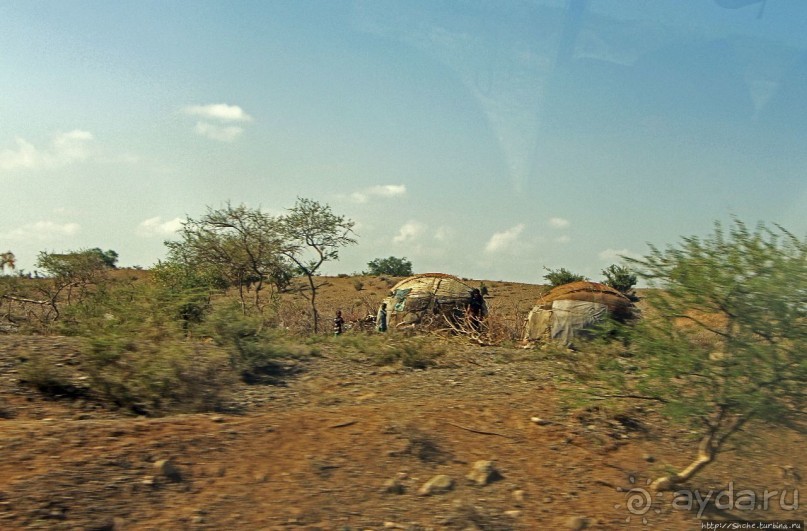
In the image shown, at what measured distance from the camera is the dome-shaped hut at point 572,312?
19.8 metres

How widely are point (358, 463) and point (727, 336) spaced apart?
13.1ft

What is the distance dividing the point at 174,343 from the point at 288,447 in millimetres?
2854

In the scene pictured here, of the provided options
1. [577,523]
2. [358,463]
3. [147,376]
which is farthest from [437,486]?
[147,376]

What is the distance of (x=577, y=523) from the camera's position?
20.7ft

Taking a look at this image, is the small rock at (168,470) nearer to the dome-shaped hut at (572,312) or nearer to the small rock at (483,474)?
the small rock at (483,474)

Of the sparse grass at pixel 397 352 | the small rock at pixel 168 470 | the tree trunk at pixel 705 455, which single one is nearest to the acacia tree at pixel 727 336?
the tree trunk at pixel 705 455

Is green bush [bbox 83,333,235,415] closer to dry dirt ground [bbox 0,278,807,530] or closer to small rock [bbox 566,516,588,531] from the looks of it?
dry dirt ground [bbox 0,278,807,530]

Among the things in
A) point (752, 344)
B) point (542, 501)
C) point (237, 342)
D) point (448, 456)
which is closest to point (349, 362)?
point (237, 342)

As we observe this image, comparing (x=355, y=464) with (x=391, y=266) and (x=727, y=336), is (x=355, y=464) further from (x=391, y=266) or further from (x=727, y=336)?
(x=391, y=266)

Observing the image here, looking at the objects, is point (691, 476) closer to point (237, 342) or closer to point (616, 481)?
point (616, 481)

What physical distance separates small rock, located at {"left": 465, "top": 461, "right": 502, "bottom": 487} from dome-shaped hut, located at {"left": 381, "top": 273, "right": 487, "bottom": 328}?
47.7 ft

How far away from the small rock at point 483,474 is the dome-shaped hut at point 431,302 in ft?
47.7

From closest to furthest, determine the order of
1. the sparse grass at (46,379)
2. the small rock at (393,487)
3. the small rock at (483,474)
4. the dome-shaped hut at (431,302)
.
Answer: the small rock at (393,487), the small rock at (483,474), the sparse grass at (46,379), the dome-shaped hut at (431,302)

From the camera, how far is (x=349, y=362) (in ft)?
43.7
